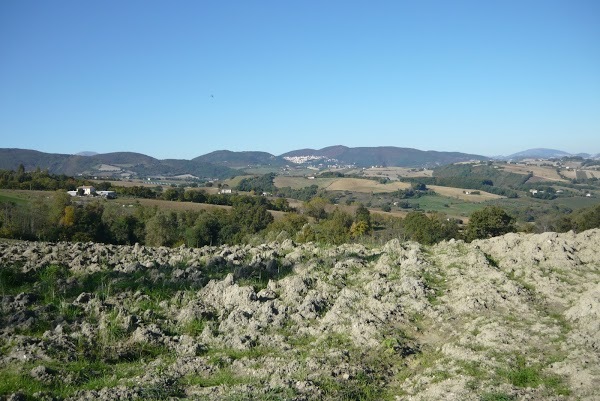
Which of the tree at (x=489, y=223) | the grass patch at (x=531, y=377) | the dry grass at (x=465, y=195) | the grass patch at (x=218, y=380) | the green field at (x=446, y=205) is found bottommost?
the green field at (x=446, y=205)

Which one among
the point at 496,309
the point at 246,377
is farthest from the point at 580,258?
the point at 246,377

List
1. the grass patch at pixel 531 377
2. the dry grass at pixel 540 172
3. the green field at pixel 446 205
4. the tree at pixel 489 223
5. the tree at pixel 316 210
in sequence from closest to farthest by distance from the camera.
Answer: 1. the grass patch at pixel 531 377
2. the tree at pixel 489 223
3. the tree at pixel 316 210
4. the green field at pixel 446 205
5. the dry grass at pixel 540 172

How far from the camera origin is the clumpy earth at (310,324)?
23.7ft

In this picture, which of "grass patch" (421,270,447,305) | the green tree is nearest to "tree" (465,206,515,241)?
"grass patch" (421,270,447,305)

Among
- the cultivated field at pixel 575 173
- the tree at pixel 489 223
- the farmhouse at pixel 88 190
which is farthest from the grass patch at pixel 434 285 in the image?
the cultivated field at pixel 575 173

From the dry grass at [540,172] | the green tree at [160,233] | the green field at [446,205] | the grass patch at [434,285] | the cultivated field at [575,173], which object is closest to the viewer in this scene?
the grass patch at [434,285]

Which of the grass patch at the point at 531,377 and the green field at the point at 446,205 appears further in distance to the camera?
the green field at the point at 446,205

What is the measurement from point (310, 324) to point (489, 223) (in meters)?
38.3

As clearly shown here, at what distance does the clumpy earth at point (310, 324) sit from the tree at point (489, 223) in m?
30.4

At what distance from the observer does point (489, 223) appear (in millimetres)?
43594

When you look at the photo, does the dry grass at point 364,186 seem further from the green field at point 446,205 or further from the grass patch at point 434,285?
the grass patch at point 434,285

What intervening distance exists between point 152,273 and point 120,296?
1565 millimetres

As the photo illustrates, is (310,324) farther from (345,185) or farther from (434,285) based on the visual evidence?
(345,185)

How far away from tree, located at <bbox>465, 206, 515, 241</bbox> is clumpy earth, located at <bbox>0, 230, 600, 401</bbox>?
30.4m
